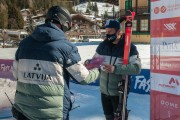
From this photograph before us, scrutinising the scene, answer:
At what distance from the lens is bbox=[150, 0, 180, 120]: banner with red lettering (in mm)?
2996

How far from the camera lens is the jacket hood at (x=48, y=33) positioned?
2473mm

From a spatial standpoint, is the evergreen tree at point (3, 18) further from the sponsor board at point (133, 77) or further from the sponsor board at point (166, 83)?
the sponsor board at point (166, 83)

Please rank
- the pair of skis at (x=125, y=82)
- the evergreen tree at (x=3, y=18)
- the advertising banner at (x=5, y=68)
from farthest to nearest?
1. the evergreen tree at (x=3, y=18)
2. the advertising banner at (x=5, y=68)
3. the pair of skis at (x=125, y=82)

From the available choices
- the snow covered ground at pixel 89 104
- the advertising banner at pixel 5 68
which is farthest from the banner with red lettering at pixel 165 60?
the advertising banner at pixel 5 68

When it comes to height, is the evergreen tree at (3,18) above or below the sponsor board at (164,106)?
above

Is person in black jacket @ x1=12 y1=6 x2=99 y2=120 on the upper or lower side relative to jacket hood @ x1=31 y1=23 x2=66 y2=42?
lower

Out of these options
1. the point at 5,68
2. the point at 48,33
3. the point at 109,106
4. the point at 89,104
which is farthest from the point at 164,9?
the point at 5,68

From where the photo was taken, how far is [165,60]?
315 centimetres

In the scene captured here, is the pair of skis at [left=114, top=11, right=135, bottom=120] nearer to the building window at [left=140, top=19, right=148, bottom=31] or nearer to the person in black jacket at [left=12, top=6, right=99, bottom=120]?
the person in black jacket at [left=12, top=6, right=99, bottom=120]

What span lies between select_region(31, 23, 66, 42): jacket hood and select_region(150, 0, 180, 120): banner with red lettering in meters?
1.01

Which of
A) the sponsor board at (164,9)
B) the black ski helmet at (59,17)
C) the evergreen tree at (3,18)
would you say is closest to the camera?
the black ski helmet at (59,17)

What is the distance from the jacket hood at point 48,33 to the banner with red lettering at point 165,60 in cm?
101

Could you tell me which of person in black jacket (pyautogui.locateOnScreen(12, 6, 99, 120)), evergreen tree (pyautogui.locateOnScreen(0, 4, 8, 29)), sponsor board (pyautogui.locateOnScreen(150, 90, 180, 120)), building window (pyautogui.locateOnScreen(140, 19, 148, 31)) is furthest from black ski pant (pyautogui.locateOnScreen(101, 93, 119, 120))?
evergreen tree (pyautogui.locateOnScreen(0, 4, 8, 29))

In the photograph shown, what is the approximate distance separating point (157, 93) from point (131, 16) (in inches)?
34.0
